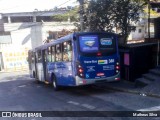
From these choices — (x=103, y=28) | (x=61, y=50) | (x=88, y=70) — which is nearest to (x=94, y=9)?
(x=103, y=28)

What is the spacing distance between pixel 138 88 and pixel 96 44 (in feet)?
9.38

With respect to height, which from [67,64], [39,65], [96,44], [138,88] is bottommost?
[138,88]

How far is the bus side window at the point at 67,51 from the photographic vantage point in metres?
13.2

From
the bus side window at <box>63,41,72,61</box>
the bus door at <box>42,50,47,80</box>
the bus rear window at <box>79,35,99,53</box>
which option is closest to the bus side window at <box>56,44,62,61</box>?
the bus side window at <box>63,41,72,61</box>

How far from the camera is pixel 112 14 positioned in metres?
17.9

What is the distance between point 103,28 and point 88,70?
19.7 ft

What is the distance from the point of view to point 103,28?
59.6ft

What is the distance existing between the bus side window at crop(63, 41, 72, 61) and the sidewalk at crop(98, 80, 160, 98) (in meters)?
2.79

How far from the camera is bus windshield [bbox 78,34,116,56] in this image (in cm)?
1289

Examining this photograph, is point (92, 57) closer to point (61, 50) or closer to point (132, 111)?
point (61, 50)

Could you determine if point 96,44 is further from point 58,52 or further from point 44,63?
point 44,63

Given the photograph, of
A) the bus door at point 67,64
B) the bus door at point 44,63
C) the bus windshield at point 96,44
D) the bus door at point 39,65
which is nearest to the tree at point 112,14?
the bus door at point 44,63

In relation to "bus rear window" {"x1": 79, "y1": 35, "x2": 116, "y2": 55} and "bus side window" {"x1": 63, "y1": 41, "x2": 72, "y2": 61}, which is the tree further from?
"bus side window" {"x1": 63, "y1": 41, "x2": 72, "y2": 61}

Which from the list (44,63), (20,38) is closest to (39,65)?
(44,63)
